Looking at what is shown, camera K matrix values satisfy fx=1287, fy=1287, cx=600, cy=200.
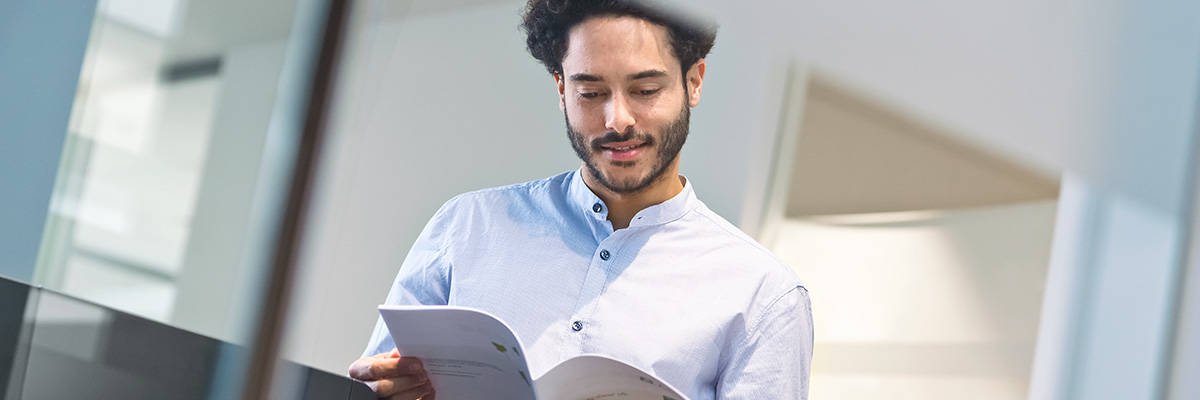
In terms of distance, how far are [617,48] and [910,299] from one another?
153 centimetres

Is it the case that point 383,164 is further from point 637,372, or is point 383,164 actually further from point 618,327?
point 637,372

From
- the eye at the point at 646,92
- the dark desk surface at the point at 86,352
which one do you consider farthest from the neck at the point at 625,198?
the dark desk surface at the point at 86,352

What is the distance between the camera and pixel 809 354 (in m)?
1.70

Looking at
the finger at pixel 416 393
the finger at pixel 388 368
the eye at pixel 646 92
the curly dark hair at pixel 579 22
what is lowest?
the finger at pixel 416 393

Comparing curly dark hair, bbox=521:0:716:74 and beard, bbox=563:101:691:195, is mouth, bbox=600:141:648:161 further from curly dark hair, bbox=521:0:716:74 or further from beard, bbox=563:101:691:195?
curly dark hair, bbox=521:0:716:74

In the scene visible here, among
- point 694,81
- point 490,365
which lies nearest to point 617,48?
point 694,81

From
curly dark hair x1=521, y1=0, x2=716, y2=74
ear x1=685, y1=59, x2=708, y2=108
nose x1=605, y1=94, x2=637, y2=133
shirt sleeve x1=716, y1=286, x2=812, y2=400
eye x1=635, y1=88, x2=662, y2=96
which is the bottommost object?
shirt sleeve x1=716, y1=286, x2=812, y2=400

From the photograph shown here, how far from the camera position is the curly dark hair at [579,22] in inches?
72.4

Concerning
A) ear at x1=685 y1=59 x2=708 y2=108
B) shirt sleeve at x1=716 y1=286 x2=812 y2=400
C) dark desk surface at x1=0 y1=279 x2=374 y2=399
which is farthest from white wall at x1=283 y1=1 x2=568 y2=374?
dark desk surface at x1=0 y1=279 x2=374 y2=399

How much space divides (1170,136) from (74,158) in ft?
10.7

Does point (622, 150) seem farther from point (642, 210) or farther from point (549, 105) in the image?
point (549, 105)

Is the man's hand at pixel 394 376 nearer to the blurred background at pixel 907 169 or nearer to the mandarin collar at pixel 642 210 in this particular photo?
the mandarin collar at pixel 642 210

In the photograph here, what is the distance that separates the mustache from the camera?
175cm

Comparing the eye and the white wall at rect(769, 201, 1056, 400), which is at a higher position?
the eye
